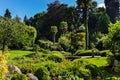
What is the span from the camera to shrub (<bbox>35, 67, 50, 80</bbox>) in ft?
76.5

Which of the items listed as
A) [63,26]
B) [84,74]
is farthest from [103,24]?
[84,74]

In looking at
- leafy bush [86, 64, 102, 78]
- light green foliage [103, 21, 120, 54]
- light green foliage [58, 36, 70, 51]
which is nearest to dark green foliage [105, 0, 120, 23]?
light green foliage [58, 36, 70, 51]

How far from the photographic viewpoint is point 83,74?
25.8 m

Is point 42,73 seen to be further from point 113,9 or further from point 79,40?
point 113,9

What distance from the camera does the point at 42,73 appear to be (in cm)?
2345

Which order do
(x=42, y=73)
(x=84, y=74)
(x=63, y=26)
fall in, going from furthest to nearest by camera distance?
(x=63, y=26) < (x=84, y=74) < (x=42, y=73)

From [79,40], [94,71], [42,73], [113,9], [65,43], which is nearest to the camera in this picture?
[42,73]

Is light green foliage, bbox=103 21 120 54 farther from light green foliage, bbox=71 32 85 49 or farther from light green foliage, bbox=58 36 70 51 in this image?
light green foliage, bbox=58 36 70 51

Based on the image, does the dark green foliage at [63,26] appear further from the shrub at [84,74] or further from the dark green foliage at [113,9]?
the shrub at [84,74]

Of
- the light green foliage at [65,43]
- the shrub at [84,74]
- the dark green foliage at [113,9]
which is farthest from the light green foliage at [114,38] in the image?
the dark green foliage at [113,9]

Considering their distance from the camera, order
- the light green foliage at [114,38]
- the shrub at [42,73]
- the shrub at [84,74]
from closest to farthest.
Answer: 1. the shrub at [42,73]
2. the shrub at [84,74]
3. the light green foliage at [114,38]

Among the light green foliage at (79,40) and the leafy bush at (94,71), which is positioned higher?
the light green foliage at (79,40)

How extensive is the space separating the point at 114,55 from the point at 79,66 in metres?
10.9

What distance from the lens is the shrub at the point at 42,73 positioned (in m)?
23.3
